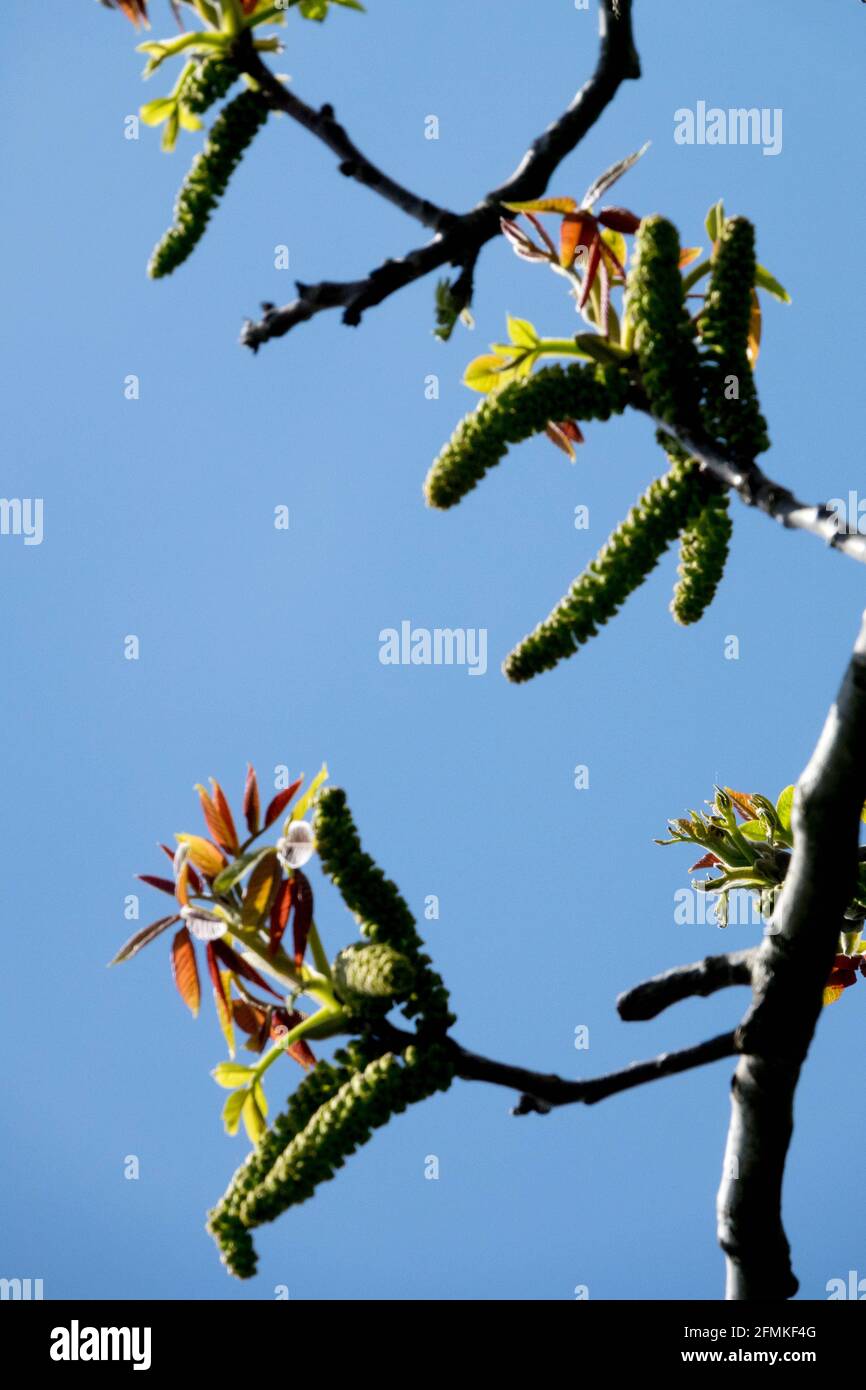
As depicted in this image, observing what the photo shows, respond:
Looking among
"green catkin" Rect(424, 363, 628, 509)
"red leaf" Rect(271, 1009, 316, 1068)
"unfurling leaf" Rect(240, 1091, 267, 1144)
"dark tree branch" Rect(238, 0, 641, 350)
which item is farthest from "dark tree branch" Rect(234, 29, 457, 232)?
"unfurling leaf" Rect(240, 1091, 267, 1144)

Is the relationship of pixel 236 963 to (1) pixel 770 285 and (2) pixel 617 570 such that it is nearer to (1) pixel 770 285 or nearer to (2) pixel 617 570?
(2) pixel 617 570

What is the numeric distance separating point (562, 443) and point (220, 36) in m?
0.87

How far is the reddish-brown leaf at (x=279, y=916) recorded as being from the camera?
2.10 metres

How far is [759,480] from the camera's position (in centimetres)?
166

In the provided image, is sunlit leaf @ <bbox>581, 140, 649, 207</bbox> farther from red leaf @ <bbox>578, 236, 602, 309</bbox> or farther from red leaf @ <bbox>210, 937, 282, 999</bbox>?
red leaf @ <bbox>210, 937, 282, 999</bbox>

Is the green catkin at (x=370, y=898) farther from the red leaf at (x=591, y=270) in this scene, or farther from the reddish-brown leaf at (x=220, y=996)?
the red leaf at (x=591, y=270)

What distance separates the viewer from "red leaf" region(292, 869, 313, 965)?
205 centimetres

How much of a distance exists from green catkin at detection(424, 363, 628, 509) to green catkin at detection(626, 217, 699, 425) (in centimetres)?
10

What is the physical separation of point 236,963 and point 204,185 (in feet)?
4.13

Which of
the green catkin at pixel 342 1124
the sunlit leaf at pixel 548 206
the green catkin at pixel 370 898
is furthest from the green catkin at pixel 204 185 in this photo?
the green catkin at pixel 342 1124

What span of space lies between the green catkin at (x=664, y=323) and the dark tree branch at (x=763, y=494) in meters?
0.04
